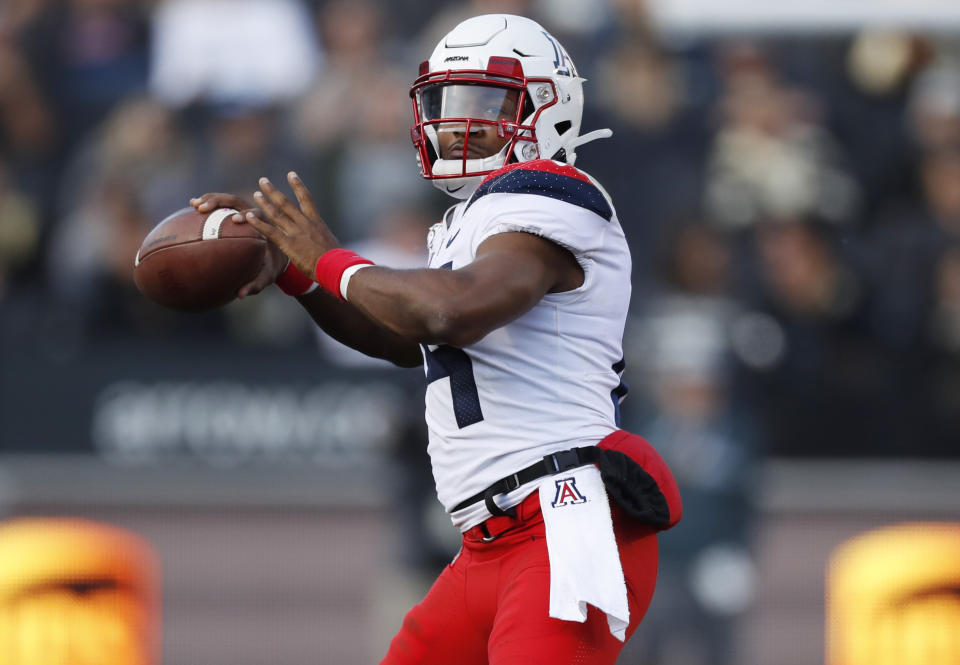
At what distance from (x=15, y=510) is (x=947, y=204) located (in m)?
5.03

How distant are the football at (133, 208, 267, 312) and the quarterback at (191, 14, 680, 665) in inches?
2.0

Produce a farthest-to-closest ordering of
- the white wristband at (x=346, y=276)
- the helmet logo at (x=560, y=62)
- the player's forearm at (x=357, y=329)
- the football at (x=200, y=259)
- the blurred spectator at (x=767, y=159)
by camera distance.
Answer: the blurred spectator at (x=767, y=159) → the player's forearm at (x=357, y=329) → the helmet logo at (x=560, y=62) → the football at (x=200, y=259) → the white wristband at (x=346, y=276)

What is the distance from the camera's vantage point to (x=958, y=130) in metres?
8.03

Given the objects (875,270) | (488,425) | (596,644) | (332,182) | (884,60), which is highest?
(884,60)

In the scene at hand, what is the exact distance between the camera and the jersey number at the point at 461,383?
10.4 ft

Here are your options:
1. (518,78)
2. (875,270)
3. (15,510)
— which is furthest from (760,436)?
(518,78)

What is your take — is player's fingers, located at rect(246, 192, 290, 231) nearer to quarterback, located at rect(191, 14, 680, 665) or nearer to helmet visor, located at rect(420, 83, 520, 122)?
quarterback, located at rect(191, 14, 680, 665)

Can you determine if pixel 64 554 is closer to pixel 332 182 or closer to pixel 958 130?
pixel 332 182

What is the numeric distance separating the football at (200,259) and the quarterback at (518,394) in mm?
51

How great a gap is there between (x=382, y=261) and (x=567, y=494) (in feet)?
13.9

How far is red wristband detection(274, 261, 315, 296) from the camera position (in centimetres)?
360

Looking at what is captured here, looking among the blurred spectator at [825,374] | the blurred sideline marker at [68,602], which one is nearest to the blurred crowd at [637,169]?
the blurred spectator at [825,374]

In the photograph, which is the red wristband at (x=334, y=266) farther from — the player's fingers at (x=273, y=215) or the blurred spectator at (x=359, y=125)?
the blurred spectator at (x=359, y=125)

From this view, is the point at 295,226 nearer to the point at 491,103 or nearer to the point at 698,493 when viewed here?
the point at 491,103
